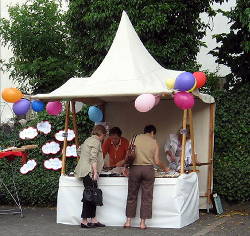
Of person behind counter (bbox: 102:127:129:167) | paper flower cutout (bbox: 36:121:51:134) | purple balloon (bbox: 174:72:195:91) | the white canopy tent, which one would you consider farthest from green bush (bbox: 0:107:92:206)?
purple balloon (bbox: 174:72:195:91)

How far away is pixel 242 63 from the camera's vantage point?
14.0 meters

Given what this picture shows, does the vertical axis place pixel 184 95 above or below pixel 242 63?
below

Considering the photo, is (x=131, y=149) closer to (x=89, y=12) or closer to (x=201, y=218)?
(x=201, y=218)

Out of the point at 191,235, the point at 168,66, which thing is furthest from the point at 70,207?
the point at 168,66

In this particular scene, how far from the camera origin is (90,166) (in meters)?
9.77

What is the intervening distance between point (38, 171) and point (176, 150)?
3.60 m

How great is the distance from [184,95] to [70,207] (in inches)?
110

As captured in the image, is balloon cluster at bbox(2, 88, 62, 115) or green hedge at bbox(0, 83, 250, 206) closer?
balloon cluster at bbox(2, 88, 62, 115)

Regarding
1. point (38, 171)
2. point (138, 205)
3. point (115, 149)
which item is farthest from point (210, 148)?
point (38, 171)

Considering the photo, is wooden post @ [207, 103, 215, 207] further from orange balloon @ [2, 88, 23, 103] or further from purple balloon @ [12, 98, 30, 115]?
orange balloon @ [2, 88, 23, 103]

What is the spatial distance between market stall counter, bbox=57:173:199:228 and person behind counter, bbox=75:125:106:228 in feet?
0.90

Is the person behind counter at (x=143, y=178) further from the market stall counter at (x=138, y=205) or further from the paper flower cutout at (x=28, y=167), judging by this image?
the paper flower cutout at (x=28, y=167)

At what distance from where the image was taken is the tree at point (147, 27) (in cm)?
1391

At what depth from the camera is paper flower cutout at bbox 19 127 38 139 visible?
13.6m
